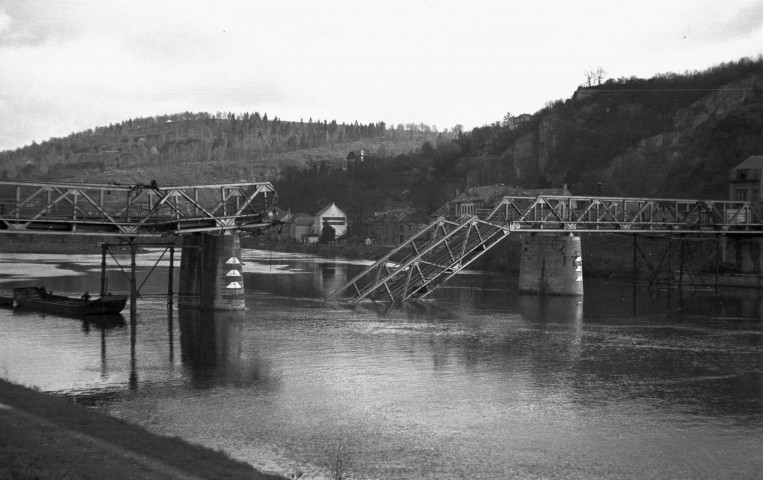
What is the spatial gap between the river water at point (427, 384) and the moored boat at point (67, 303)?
1587 mm

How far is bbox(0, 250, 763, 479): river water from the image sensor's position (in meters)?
25.4

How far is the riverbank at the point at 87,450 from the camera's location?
17750mm

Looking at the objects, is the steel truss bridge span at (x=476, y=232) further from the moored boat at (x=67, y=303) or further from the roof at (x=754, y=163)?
the moored boat at (x=67, y=303)

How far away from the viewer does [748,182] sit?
10669cm

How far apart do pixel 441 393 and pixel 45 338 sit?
25248 mm

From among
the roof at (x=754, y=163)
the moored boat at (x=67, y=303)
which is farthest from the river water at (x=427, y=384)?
the roof at (x=754, y=163)

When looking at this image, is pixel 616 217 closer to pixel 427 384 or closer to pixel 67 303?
pixel 67 303

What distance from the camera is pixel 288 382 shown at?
35719 mm

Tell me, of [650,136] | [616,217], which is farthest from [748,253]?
[650,136]

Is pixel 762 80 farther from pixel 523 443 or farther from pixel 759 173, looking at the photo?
pixel 523 443

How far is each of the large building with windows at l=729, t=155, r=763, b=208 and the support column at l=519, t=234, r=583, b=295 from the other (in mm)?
38267

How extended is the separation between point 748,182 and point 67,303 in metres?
87.0

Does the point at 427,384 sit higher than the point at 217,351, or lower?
lower

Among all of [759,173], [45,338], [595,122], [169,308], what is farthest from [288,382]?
[595,122]
